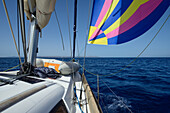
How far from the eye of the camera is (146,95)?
3752 mm

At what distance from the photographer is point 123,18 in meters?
1.69

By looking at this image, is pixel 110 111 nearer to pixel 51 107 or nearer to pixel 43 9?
pixel 51 107

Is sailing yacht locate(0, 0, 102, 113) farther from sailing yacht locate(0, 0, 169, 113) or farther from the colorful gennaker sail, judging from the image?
the colorful gennaker sail

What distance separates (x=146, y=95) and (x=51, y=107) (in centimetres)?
439

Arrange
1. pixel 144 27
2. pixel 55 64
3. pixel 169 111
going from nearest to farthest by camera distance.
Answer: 1. pixel 144 27
2. pixel 169 111
3. pixel 55 64

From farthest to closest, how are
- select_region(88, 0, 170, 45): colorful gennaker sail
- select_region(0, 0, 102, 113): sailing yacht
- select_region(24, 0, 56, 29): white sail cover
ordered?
select_region(24, 0, 56, 29): white sail cover, select_region(88, 0, 170, 45): colorful gennaker sail, select_region(0, 0, 102, 113): sailing yacht

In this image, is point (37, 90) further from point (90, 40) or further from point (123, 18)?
point (123, 18)

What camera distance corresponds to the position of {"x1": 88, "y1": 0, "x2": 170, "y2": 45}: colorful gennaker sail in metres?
1.43

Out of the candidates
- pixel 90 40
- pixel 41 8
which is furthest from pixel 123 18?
pixel 41 8

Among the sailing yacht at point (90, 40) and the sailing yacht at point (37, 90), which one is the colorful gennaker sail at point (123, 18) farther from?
the sailing yacht at point (37, 90)

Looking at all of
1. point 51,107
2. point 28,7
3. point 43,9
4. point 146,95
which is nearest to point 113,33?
point 51,107

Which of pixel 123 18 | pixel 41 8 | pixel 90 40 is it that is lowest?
pixel 90 40

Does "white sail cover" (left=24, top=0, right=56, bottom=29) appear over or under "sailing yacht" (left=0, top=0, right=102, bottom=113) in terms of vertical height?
over

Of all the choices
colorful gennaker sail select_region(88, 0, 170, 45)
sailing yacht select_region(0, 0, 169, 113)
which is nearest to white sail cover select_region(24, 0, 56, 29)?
sailing yacht select_region(0, 0, 169, 113)
